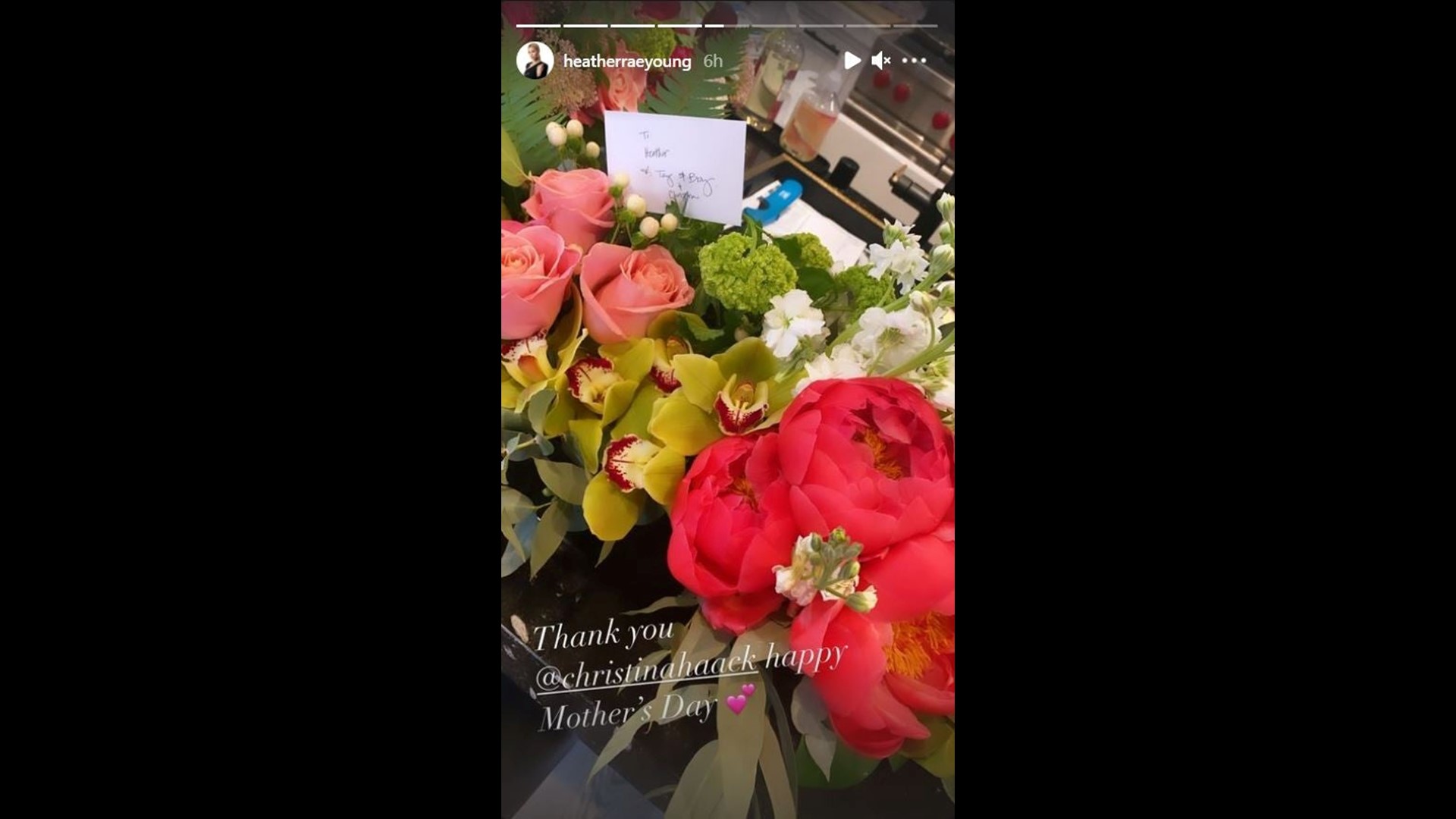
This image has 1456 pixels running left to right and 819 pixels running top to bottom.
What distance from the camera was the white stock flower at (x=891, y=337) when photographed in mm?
1386

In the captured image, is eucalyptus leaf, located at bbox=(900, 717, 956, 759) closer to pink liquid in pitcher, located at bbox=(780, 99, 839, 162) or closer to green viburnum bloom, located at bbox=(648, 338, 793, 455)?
green viburnum bloom, located at bbox=(648, 338, 793, 455)

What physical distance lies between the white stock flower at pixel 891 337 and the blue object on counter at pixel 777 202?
0.66ft

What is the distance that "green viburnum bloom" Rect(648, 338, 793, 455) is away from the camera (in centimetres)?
141

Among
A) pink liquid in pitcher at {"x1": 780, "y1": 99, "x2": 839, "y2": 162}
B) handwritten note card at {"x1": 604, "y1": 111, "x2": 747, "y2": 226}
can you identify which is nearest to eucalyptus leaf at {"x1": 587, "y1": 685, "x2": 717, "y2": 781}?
handwritten note card at {"x1": 604, "y1": 111, "x2": 747, "y2": 226}

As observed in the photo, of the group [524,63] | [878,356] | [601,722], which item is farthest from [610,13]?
[601,722]

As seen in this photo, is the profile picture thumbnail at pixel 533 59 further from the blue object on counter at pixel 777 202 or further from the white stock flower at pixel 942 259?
the white stock flower at pixel 942 259

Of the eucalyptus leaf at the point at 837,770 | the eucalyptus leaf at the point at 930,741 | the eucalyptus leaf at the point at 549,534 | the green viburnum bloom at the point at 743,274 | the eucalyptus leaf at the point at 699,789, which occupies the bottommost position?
the eucalyptus leaf at the point at 699,789

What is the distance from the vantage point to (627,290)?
1.42 metres

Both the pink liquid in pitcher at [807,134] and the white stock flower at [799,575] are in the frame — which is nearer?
the white stock flower at [799,575]

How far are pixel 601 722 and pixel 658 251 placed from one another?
68 cm

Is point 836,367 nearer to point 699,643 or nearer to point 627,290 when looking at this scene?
point 627,290

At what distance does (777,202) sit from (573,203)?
0.29 m

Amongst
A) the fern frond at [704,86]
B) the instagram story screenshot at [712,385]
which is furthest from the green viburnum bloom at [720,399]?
the fern frond at [704,86]

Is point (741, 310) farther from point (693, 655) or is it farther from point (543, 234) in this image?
point (693, 655)
